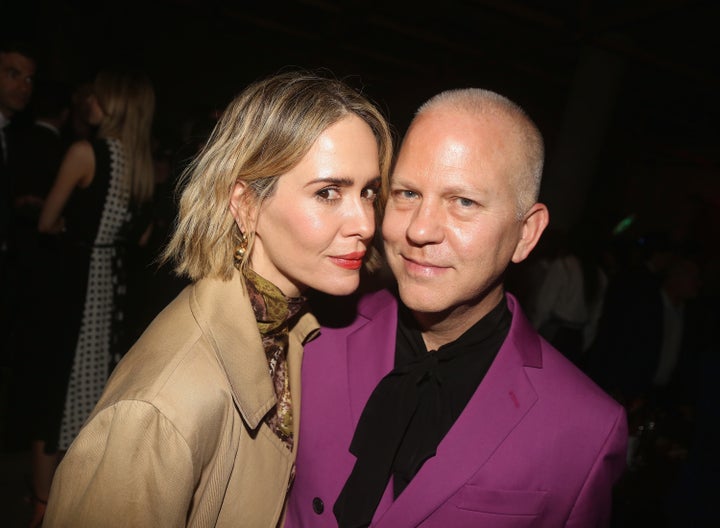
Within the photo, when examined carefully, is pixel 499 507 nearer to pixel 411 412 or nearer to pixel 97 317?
pixel 411 412

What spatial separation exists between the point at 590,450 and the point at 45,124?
4.68m

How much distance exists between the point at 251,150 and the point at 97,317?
220cm

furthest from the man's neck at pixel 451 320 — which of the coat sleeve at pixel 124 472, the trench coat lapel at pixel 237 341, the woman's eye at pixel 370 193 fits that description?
the coat sleeve at pixel 124 472

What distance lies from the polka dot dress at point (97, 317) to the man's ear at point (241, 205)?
5.60 ft

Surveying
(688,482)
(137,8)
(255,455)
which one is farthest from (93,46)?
(688,482)

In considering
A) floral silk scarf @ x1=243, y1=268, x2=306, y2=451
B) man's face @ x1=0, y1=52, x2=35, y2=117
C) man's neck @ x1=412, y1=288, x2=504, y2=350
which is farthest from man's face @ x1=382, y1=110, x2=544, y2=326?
man's face @ x1=0, y1=52, x2=35, y2=117

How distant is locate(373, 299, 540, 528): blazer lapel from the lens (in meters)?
1.44

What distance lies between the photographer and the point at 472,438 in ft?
4.92

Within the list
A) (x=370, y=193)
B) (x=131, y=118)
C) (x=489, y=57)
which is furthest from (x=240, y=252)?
(x=489, y=57)

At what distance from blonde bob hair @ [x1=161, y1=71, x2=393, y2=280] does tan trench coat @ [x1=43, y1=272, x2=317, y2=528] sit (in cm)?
14

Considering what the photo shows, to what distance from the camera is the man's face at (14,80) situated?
328cm

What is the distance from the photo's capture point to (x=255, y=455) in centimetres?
145

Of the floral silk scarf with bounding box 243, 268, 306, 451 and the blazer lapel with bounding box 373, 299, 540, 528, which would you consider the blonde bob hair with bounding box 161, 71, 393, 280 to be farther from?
the blazer lapel with bounding box 373, 299, 540, 528

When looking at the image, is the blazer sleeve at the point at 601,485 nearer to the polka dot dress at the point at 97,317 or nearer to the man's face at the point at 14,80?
the polka dot dress at the point at 97,317
